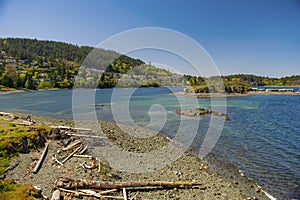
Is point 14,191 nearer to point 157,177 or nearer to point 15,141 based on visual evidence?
point 157,177

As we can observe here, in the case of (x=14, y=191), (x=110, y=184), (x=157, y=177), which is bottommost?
(x=157, y=177)

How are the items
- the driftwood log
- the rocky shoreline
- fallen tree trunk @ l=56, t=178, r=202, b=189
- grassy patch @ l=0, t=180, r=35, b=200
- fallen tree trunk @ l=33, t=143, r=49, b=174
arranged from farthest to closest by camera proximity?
1. fallen tree trunk @ l=33, t=143, r=49, b=174
2. the rocky shoreline
3. fallen tree trunk @ l=56, t=178, r=202, b=189
4. the driftwood log
5. grassy patch @ l=0, t=180, r=35, b=200

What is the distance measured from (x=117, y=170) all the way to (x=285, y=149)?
49.8ft

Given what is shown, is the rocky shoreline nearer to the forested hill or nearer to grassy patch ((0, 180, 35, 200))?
grassy patch ((0, 180, 35, 200))

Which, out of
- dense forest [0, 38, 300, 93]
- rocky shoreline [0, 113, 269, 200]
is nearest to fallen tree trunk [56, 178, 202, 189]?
rocky shoreline [0, 113, 269, 200]

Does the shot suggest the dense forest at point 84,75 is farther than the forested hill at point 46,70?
No

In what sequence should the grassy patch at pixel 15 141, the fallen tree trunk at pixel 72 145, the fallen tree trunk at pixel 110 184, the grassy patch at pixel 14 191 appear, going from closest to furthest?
the grassy patch at pixel 14 191 < the fallen tree trunk at pixel 110 184 < the grassy patch at pixel 15 141 < the fallen tree trunk at pixel 72 145

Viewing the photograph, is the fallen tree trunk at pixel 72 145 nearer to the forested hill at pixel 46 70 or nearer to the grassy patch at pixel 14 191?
the grassy patch at pixel 14 191

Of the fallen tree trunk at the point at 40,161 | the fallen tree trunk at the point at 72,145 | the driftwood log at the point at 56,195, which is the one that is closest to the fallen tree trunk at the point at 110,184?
the driftwood log at the point at 56,195

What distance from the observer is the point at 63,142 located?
50.6ft

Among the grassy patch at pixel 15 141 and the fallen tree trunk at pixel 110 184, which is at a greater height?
the grassy patch at pixel 15 141

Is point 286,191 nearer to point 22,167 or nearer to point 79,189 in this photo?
point 79,189

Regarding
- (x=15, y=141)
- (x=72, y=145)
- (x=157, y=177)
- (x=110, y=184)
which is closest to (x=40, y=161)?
(x=15, y=141)

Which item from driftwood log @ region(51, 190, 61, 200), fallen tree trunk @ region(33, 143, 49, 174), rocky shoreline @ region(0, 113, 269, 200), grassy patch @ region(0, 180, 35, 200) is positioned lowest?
rocky shoreline @ region(0, 113, 269, 200)
